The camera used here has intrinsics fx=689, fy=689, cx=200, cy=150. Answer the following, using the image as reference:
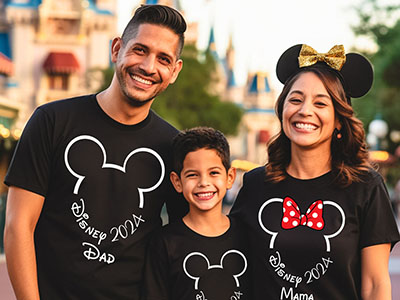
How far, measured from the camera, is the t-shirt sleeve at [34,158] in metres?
2.97

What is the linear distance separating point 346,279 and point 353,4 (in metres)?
31.8

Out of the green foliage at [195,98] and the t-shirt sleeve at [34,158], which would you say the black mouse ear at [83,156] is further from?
the green foliage at [195,98]

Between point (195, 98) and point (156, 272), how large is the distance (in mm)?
34747

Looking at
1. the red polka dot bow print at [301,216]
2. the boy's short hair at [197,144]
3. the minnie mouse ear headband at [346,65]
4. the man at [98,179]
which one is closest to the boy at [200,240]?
the boy's short hair at [197,144]

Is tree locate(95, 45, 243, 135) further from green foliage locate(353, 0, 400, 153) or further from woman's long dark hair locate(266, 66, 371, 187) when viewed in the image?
woman's long dark hair locate(266, 66, 371, 187)

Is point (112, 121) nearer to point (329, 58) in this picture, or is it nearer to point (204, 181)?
point (204, 181)

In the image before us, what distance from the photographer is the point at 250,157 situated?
218ft

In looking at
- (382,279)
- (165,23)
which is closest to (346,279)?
(382,279)

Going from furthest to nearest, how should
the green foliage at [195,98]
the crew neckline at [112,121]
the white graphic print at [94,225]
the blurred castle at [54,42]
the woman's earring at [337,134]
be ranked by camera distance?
the blurred castle at [54,42] < the green foliage at [195,98] < the woman's earring at [337,134] < the crew neckline at [112,121] < the white graphic print at [94,225]

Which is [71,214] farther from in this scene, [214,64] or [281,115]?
[214,64]

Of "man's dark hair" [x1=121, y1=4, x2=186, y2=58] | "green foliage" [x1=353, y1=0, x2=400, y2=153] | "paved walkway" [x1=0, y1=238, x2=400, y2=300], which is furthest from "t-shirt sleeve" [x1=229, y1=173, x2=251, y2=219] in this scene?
"green foliage" [x1=353, y1=0, x2=400, y2=153]

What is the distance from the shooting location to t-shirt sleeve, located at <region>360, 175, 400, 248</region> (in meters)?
3.03

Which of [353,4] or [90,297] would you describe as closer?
[90,297]

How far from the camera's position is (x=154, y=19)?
316cm
